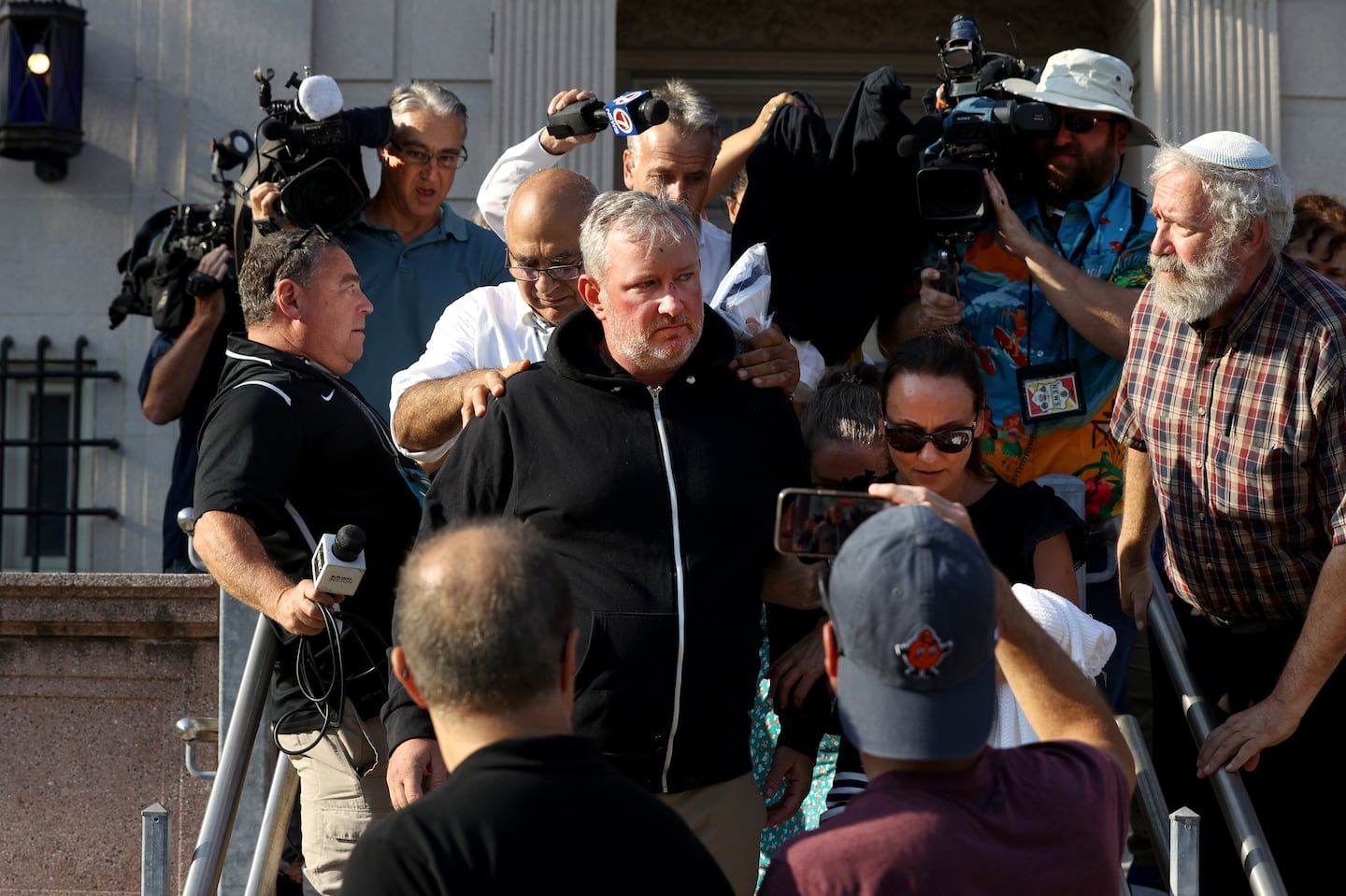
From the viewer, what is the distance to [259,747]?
4328 mm

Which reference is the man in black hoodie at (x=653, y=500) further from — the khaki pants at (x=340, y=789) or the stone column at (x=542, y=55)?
the stone column at (x=542, y=55)

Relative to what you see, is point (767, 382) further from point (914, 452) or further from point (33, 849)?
point (33, 849)

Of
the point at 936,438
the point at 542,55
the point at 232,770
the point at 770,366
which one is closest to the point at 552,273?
the point at 770,366

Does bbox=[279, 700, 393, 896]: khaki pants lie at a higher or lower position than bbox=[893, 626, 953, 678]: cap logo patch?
lower

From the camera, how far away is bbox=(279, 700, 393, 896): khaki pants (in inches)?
144

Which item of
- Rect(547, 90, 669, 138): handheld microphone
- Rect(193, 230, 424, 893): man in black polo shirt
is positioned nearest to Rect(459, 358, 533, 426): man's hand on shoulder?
Rect(193, 230, 424, 893): man in black polo shirt

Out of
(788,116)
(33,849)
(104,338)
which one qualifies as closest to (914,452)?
(788,116)

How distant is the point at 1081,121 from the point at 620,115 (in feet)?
4.15

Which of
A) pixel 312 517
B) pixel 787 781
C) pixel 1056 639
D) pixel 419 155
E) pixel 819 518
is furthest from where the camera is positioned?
pixel 419 155

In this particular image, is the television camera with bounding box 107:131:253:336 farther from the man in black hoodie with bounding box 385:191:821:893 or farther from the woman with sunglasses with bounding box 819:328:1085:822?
the woman with sunglasses with bounding box 819:328:1085:822

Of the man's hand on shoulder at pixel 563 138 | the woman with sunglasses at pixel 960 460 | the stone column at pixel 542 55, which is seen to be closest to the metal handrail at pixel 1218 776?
the woman with sunglasses at pixel 960 460

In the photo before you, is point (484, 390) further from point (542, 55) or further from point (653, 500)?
point (542, 55)

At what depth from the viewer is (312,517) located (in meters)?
3.76

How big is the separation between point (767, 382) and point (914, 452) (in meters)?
0.36
